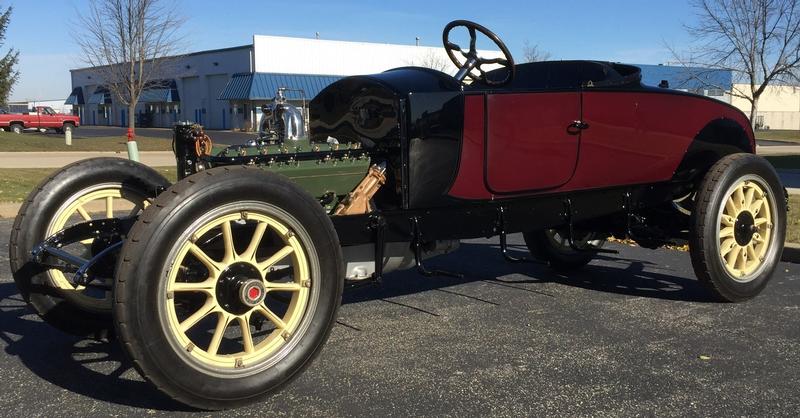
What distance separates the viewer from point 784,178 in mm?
14781

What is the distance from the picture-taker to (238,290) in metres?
2.85

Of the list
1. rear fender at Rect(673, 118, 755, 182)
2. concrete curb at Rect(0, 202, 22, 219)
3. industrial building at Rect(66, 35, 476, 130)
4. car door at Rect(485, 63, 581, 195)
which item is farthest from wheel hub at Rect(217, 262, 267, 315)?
industrial building at Rect(66, 35, 476, 130)

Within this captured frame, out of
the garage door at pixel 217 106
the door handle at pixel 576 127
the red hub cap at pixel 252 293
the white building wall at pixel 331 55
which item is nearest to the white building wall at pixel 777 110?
the white building wall at pixel 331 55

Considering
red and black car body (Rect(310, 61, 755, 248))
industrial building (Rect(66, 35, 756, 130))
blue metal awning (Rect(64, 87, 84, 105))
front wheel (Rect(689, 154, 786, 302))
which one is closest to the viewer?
red and black car body (Rect(310, 61, 755, 248))

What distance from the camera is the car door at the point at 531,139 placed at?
3748mm

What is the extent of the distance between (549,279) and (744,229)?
1.42 metres

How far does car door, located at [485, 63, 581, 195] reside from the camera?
3.75 metres

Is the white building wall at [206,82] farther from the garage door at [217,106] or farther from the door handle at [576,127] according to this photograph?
the door handle at [576,127]

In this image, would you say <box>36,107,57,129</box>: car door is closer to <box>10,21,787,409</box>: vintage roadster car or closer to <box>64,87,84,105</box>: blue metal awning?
<box>64,87,84,105</box>: blue metal awning

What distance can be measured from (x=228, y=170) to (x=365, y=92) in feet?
4.13

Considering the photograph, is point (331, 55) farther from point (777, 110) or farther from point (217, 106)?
point (777, 110)

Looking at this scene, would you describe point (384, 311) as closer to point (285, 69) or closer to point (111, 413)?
point (111, 413)

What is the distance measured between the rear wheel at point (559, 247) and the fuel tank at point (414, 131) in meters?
1.98

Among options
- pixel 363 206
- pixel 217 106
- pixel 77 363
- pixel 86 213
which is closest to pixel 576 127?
pixel 363 206
